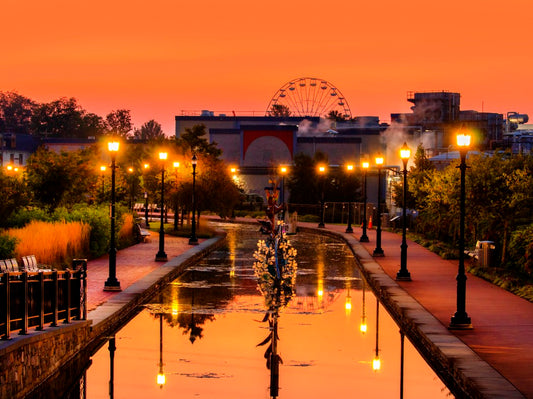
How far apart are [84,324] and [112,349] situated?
2.42 ft

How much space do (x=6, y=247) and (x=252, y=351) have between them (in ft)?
31.3

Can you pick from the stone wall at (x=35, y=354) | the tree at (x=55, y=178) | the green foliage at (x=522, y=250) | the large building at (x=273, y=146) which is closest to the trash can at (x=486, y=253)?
the green foliage at (x=522, y=250)

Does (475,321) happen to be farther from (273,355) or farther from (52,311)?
(52,311)

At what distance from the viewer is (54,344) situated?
49.7 feet

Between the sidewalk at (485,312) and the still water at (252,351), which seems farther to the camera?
the sidewalk at (485,312)

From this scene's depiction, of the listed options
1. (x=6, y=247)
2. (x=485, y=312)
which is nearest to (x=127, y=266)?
(x=6, y=247)

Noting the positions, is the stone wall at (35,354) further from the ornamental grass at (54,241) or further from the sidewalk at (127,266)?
the ornamental grass at (54,241)

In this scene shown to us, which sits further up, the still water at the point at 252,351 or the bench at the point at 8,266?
the bench at the point at 8,266

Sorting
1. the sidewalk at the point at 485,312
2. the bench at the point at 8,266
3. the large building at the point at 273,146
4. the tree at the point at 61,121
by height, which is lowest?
the sidewalk at the point at 485,312

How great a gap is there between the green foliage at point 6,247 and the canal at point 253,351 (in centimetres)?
389

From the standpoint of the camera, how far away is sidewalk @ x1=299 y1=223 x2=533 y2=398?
14.7 meters

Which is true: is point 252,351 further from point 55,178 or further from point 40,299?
point 55,178

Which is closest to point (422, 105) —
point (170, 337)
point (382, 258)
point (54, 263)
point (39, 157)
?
point (39, 157)

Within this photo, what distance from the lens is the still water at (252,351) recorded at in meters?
13.6
